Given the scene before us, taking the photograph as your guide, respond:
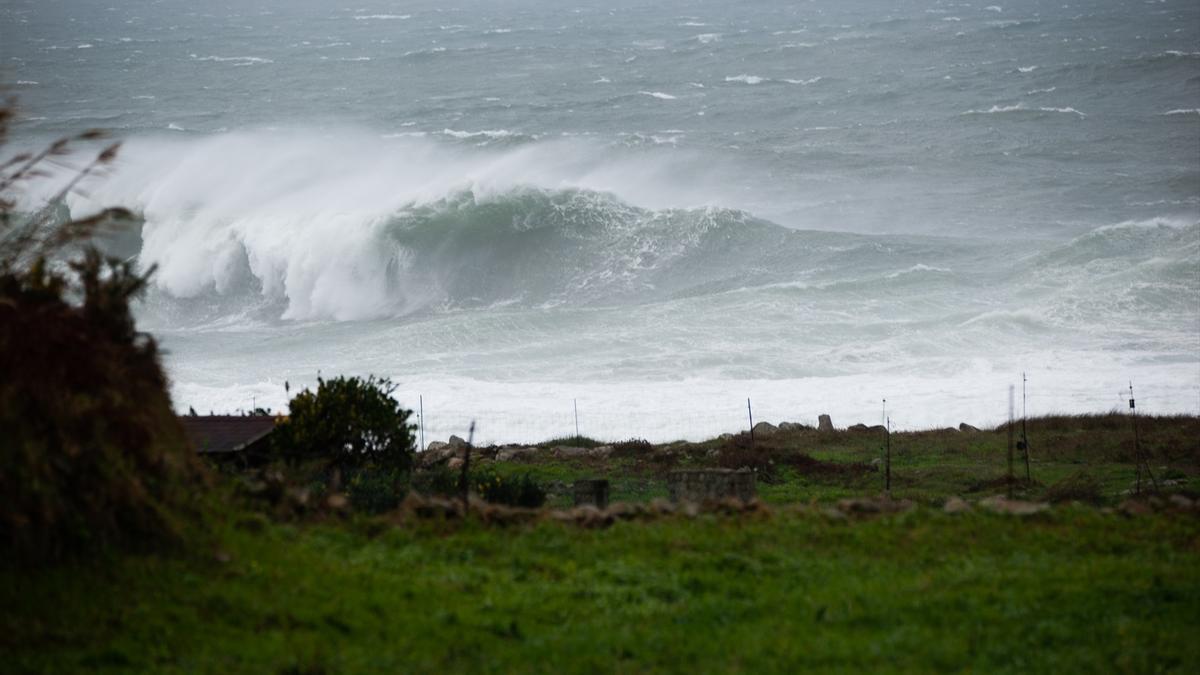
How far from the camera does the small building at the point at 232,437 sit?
43.0ft

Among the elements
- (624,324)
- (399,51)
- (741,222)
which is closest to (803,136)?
(741,222)

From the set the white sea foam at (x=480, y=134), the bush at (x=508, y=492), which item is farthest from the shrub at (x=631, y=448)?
the white sea foam at (x=480, y=134)

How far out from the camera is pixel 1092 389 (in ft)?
83.4

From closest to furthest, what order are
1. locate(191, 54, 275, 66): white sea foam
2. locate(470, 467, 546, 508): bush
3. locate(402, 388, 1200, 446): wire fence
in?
locate(470, 467, 546, 508): bush
locate(402, 388, 1200, 446): wire fence
locate(191, 54, 275, 66): white sea foam

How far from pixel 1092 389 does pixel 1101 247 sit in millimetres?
14523

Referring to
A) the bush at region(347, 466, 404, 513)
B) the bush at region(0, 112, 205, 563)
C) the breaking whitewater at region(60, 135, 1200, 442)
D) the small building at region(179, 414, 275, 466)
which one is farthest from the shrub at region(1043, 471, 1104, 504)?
the bush at region(0, 112, 205, 563)

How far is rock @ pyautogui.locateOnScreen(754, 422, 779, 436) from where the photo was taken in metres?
22.0

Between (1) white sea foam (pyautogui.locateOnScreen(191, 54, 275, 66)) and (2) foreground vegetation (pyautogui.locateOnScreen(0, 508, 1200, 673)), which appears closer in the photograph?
(2) foreground vegetation (pyautogui.locateOnScreen(0, 508, 1200, 673))

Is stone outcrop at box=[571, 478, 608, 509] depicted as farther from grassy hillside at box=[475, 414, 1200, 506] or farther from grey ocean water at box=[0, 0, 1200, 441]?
grey ocean water at box=[0, 0, 1200, 441]

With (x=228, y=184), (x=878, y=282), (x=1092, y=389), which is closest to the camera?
(x=1092, y=389)

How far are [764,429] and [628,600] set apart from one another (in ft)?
47.4

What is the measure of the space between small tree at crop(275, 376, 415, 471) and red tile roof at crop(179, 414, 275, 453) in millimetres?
347

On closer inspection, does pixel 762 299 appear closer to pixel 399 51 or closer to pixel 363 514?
pixel 363 514

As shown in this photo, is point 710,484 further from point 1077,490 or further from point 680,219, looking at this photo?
point 680,219
